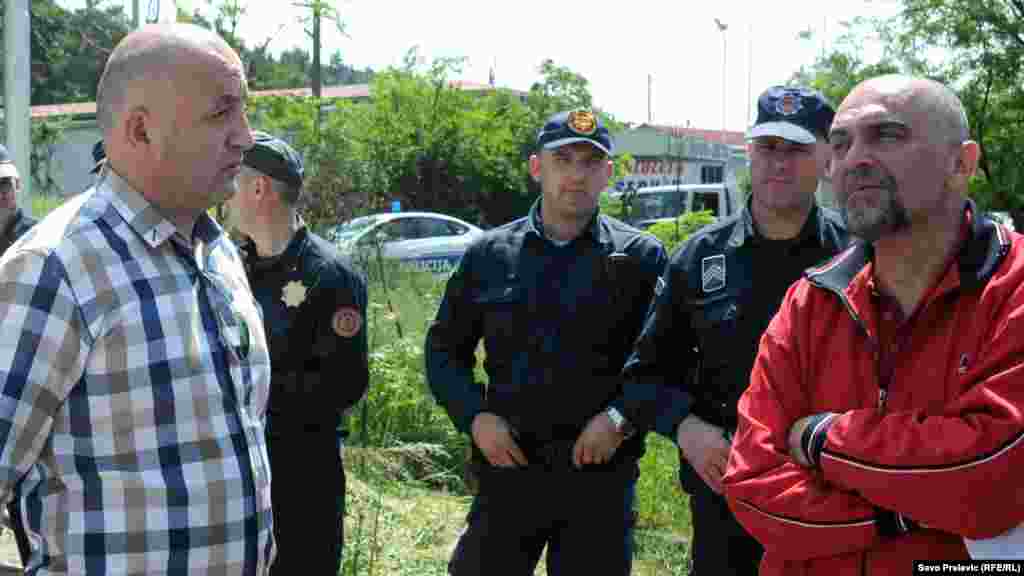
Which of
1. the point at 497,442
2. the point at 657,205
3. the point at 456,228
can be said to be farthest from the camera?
the point at 657,205

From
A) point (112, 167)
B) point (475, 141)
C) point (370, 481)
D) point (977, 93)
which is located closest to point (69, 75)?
point (475, 141)

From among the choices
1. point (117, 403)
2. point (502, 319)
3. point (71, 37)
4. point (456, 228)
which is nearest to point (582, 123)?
point (502, 319)

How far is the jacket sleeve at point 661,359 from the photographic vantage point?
10.3 ft

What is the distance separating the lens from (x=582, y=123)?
3.69m

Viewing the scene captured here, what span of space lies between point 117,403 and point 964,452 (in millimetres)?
1617

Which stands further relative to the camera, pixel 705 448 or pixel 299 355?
pixel 299 355

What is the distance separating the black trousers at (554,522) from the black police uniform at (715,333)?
318 mm

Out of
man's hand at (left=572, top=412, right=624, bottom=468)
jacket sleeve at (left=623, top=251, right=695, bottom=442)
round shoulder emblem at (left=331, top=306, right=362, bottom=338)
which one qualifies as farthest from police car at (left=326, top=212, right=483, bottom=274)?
jacket sleeve at (left=623, top=251, right=695, bottom=442)

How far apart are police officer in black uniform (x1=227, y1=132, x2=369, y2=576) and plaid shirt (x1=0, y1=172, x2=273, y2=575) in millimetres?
1351

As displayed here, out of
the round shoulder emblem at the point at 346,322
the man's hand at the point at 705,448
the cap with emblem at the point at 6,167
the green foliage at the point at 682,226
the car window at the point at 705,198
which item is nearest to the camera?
the man's hand at the point at 705,448

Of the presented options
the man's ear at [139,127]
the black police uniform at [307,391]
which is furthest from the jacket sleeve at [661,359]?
the man's ear at [139,127]

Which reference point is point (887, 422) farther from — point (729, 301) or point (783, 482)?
point (729, 301)

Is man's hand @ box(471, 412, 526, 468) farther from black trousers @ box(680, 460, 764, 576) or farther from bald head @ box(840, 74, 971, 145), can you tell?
bald head @ box(840, 74, 971, 145)

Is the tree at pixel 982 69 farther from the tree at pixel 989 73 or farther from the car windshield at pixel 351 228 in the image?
the car windshield at pixel 351 228
